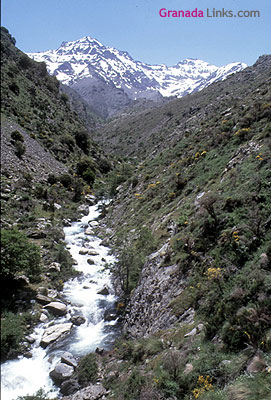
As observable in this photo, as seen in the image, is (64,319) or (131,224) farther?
(131,224)

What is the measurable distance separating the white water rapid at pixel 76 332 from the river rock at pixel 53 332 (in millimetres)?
192

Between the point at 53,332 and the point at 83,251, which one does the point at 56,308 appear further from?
the point at 83,251

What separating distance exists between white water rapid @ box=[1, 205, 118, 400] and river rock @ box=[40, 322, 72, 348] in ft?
0.63

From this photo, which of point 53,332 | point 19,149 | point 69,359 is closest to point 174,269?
point 69,359

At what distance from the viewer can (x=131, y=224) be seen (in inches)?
829

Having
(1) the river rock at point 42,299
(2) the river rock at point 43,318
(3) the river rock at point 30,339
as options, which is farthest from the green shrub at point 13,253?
(3) the river rock at point 30,339

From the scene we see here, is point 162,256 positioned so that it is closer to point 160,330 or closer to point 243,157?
point 160,330

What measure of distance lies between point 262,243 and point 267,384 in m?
4.96

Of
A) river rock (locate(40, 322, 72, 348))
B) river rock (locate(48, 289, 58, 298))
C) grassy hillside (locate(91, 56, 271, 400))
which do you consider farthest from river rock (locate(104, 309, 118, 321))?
river rock (locate(48, 289, 58, 298))

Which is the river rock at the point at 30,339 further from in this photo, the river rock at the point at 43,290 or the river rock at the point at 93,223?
the river rock at the point at 93,223

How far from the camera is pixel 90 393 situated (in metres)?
7.86

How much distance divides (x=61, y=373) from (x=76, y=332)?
110 inches

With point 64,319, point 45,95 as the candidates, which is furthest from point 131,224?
point 45,95

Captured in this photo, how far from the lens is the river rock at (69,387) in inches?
329
